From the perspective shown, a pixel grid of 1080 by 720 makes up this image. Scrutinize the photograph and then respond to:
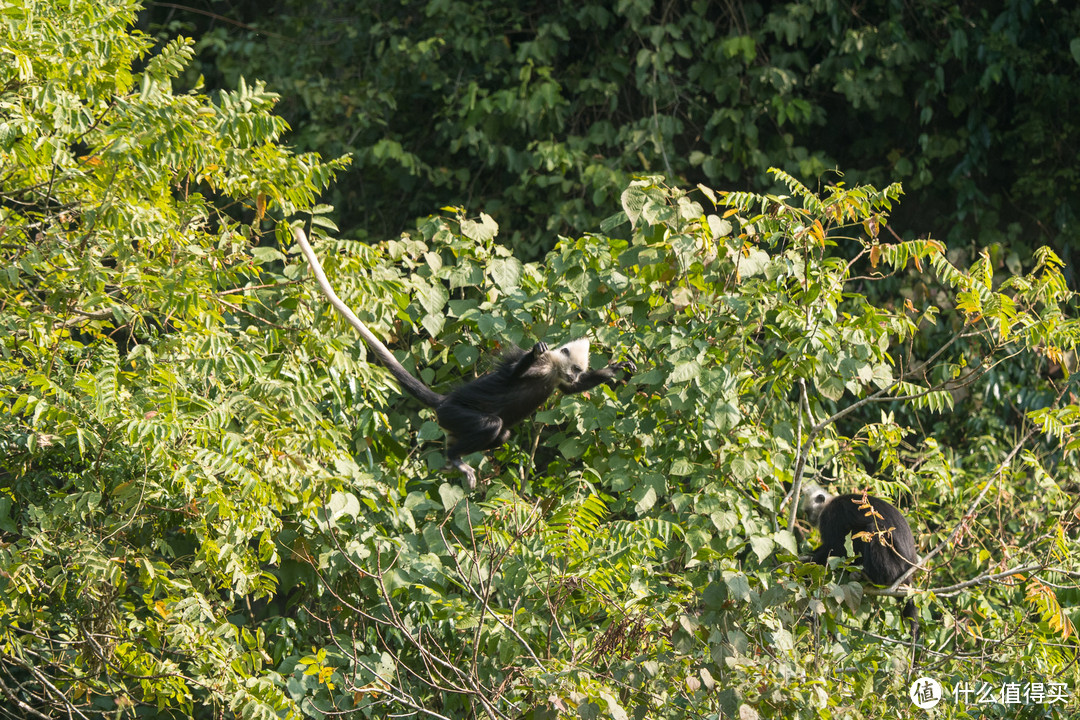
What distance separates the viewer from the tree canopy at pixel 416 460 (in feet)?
10.5

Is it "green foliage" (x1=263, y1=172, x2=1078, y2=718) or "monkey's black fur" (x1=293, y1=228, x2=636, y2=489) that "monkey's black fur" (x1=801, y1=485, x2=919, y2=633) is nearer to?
"green foliage" (x1=263, y1=172, x2=1078, y2=718)

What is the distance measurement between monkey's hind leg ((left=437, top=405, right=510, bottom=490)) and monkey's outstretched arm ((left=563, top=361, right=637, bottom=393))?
36 cm

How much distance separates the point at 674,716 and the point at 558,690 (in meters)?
0.38

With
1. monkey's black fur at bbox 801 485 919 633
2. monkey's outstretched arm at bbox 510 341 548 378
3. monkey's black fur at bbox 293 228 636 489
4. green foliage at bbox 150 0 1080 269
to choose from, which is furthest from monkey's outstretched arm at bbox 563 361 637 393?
green foliage at bbox 150 0 1080 269

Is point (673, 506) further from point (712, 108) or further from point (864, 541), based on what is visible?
A: point (712, 108)

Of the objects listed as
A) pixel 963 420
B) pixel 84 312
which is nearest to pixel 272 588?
pixel 84 312

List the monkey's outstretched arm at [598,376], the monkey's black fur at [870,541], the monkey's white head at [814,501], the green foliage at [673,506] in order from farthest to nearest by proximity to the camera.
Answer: the monkey's white head at [814,501] < the monkey's black fur at [870,541] < the monkey's outstretched arm at [598,376] < the green foliage at [673,506]

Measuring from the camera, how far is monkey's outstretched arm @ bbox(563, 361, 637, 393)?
413 centimetres

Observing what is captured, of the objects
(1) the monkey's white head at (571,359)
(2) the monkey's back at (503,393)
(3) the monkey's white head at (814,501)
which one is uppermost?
(1) the monkey's white head at (571,359)

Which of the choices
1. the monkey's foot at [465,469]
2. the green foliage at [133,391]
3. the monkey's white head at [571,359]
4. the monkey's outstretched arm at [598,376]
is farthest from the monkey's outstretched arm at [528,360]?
Result: the green foliage at [133,391]

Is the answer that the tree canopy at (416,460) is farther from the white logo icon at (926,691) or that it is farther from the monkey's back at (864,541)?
the monkey's back at (864,541)

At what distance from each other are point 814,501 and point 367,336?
2.32 m

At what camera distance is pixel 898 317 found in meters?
3.90

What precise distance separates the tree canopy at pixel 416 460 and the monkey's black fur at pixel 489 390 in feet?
0.38
